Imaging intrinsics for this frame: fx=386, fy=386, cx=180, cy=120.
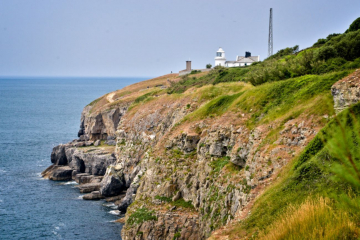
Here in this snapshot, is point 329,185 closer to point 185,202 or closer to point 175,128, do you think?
point 185,202

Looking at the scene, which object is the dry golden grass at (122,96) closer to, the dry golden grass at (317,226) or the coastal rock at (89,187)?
the coastal rock at (89,187)

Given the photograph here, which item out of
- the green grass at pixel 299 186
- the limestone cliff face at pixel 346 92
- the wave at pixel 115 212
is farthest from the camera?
the wave at pixel 115 212

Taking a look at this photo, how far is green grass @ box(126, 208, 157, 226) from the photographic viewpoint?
32.1 metres

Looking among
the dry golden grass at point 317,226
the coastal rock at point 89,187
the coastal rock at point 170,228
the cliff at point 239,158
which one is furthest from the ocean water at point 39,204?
the dry golden grass at point 317,226

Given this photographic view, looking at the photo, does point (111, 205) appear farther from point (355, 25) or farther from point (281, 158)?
point (355, 25)

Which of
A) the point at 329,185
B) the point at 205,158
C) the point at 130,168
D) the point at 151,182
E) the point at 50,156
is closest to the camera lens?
the point at 329,185

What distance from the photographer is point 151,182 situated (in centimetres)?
3622

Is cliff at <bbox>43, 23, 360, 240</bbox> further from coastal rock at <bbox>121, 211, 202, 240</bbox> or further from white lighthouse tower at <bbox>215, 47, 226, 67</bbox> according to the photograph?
white lighthouse tower at <bbox>215, 47, 226, 67</bbox>

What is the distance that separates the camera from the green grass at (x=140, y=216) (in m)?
32.1

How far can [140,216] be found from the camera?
32.6m

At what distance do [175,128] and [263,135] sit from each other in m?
15.7

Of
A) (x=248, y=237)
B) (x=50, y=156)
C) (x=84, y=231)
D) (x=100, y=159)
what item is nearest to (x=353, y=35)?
(x=248, y=237)

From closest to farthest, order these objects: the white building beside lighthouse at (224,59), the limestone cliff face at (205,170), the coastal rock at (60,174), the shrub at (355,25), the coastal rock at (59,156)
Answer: the limestone cliff face at (205,170), the shrub at (355,25), the coastal rock at (60,174), the coastal rock at (59,156), the white building beside lighthouse at (224,59)

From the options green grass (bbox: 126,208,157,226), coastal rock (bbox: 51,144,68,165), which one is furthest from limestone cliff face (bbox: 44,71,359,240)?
coastal rock (bbox: 51,144,68,165)
